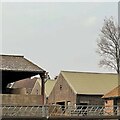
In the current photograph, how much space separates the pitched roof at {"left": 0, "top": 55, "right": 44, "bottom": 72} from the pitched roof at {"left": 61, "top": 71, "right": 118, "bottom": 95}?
19.0 metres

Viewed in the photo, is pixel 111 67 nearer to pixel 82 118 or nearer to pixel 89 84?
pixel 89 84

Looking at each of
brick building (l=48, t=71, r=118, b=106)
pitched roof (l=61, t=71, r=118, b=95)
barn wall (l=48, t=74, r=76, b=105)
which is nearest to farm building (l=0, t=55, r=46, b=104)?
brick building (l=48, t=71, r=118, b=106)

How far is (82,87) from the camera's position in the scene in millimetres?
Result: 47562

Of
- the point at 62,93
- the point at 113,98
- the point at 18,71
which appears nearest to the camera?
the point at 18,71

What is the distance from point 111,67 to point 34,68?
27.0 metres

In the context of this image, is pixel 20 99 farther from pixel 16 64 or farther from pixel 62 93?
pixel 62 93

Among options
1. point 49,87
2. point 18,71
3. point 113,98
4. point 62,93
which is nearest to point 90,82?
point 62,93

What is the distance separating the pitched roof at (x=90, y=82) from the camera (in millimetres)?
47062

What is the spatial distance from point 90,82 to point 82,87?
2292 mm

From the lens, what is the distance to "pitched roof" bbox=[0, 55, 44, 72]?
25877mm

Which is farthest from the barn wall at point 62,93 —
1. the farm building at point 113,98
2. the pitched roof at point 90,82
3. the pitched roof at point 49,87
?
the farm building at point 113,98

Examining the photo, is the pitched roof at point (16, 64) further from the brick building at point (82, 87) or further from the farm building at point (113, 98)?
the brick building at point (82, 87)

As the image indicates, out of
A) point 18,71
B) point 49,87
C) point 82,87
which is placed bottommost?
point 82,87

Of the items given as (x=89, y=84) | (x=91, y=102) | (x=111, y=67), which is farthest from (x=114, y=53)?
(x=91, y=102)
